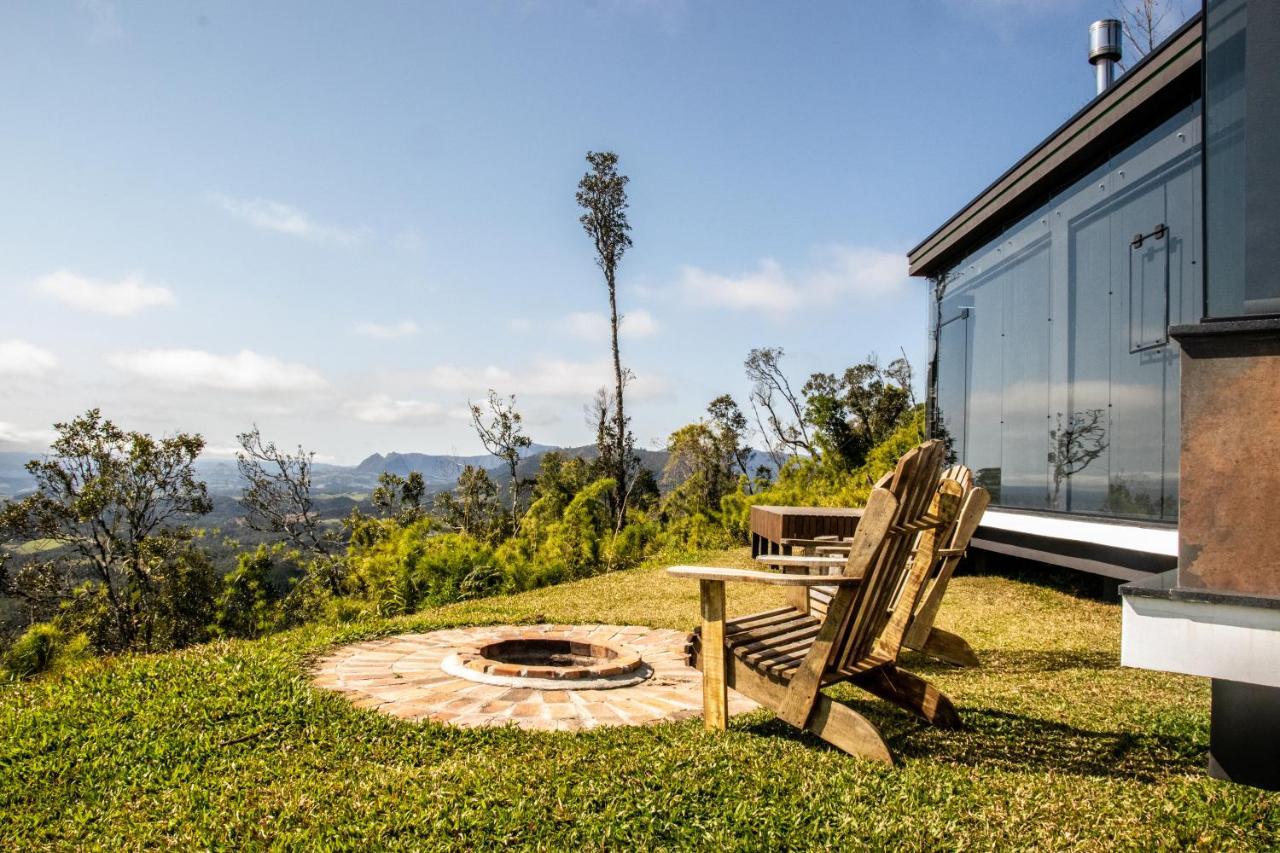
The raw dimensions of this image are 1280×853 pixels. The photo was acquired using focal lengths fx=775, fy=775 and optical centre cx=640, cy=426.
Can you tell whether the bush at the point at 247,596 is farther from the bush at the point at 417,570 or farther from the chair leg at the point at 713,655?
the chair leg at the point at 713,655

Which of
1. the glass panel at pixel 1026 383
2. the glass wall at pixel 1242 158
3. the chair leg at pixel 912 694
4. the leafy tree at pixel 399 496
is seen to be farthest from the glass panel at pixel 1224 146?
the leafy tree at pixel 399 496

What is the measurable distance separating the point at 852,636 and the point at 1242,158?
2077mm

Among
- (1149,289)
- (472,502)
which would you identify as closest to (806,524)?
(1149,289)

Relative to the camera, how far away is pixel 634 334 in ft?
71.5

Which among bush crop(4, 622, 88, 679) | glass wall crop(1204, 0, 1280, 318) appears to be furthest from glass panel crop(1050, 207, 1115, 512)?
bush crop(4, 622, 88, 679)

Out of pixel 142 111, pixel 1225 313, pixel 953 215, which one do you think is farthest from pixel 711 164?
pixel 1225 313

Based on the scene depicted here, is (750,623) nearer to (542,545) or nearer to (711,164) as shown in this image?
(542,545)

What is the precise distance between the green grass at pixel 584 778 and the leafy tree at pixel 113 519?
12574mm

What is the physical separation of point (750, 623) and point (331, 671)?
2445mm

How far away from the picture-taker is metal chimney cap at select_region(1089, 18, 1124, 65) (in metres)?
8.18

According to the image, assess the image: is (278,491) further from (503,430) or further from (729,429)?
(729,429)

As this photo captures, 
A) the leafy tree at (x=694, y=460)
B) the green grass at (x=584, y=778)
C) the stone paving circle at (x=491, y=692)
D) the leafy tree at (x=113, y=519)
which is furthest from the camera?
the leafy tree at (x=694, y=460)

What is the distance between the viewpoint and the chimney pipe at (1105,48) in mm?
8188

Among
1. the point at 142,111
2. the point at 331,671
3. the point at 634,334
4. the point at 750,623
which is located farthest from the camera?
the point at 634,334
